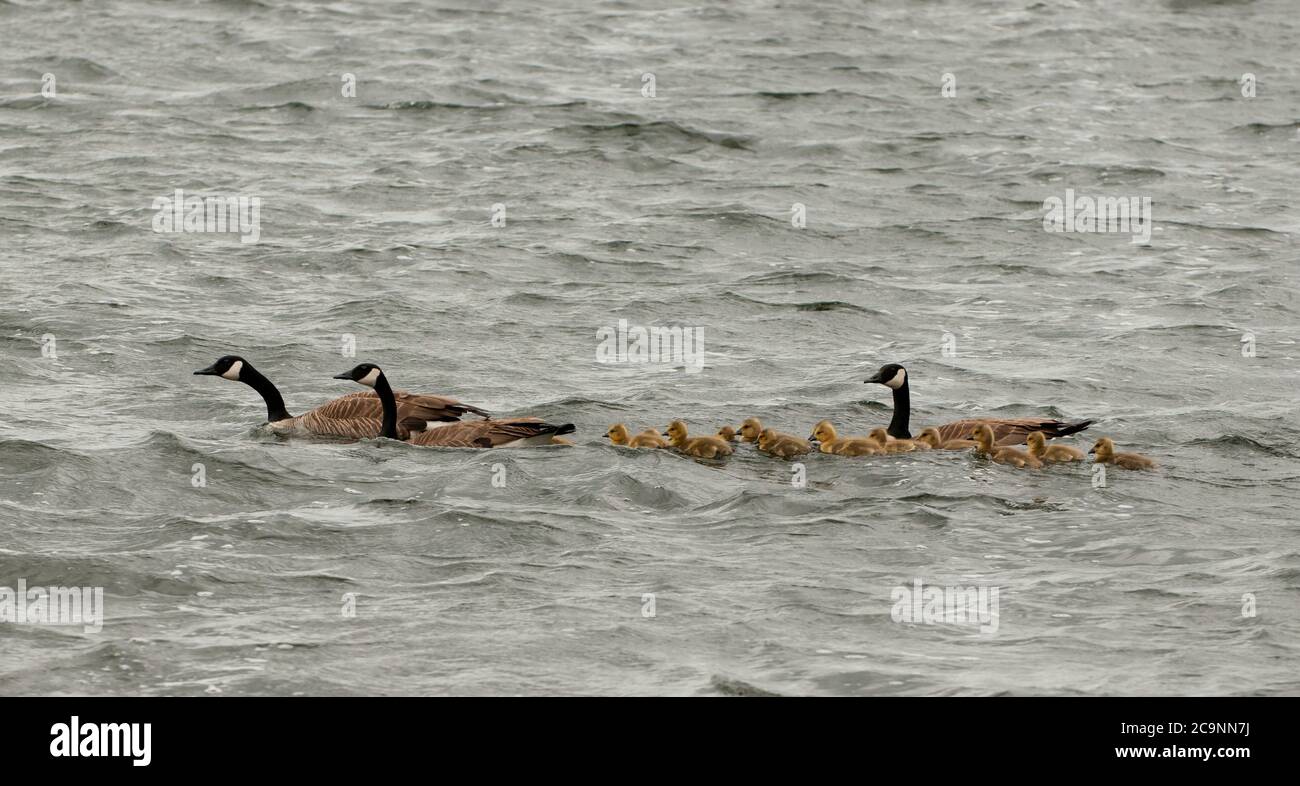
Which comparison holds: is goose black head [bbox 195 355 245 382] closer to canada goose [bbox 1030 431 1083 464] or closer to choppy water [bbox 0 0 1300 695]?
choppy water [bbox 0 0 1300 695]

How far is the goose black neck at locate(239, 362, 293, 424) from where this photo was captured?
672 inches

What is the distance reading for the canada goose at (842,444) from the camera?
15852mm

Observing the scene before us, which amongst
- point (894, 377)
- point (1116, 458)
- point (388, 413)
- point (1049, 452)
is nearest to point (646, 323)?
point (894, 377)

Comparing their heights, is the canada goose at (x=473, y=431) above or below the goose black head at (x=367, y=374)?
below

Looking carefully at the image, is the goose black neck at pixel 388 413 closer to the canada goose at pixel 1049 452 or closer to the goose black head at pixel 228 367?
the goose black head at pixel 228 367

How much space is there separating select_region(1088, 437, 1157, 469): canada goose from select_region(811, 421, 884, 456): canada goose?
1.74 m

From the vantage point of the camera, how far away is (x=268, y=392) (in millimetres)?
17078

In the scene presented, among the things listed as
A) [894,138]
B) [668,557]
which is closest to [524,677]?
[668,557]

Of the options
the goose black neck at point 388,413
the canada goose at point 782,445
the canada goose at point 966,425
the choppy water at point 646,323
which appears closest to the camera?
the choppy water at point 646,323

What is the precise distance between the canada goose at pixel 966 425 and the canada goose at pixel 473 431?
283cm

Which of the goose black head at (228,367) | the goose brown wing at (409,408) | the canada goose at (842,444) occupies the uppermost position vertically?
the goose black head at (228,367)

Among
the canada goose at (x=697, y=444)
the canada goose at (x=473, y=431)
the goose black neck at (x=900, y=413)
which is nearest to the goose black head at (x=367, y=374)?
the canada goose at (x=473, y=431)

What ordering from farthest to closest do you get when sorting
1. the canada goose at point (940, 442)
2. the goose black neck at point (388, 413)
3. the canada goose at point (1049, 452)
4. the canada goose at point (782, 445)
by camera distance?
the goose black neck at point (388, 413) → the canada goose at point (940, 442) → the canada goose at point (782, 445) → the canada goose at point (1049, 452)

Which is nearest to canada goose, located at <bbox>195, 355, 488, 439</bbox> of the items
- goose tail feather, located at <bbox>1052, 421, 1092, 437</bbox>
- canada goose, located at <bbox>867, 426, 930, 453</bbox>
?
canada goose, located at <bbox>867, 426, 930, 453</bbox>
